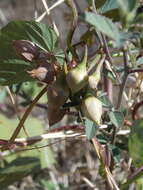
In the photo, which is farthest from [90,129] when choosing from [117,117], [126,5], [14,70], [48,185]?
[48,185]

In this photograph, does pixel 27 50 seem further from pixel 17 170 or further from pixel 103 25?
pixel 17 170

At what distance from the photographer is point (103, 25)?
47cm

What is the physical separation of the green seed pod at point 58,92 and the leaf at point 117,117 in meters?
0.12

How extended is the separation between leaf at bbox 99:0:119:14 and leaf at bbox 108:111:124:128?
155 millimetres

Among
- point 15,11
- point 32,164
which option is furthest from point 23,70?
point 15,11

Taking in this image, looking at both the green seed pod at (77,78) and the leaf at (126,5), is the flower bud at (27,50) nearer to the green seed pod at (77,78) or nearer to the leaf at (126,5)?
the green seed pod at (77,78)

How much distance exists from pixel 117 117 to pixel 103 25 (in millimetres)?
272

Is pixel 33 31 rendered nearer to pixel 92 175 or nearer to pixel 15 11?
pixel 92 175

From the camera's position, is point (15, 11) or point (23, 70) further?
point (15, 11)

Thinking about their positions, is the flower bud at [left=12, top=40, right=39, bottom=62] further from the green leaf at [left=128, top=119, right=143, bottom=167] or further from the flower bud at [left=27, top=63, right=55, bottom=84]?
the green leaf at [left=128, top=119, right=143, bottom=167]

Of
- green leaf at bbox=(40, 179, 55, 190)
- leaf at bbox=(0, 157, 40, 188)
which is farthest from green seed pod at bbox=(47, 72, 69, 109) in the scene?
green leaf at bbox=(40, 179, 55, 190)

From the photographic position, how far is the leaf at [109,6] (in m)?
0.65

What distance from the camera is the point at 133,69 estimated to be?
660 millimetres

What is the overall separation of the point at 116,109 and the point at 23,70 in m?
0.16
